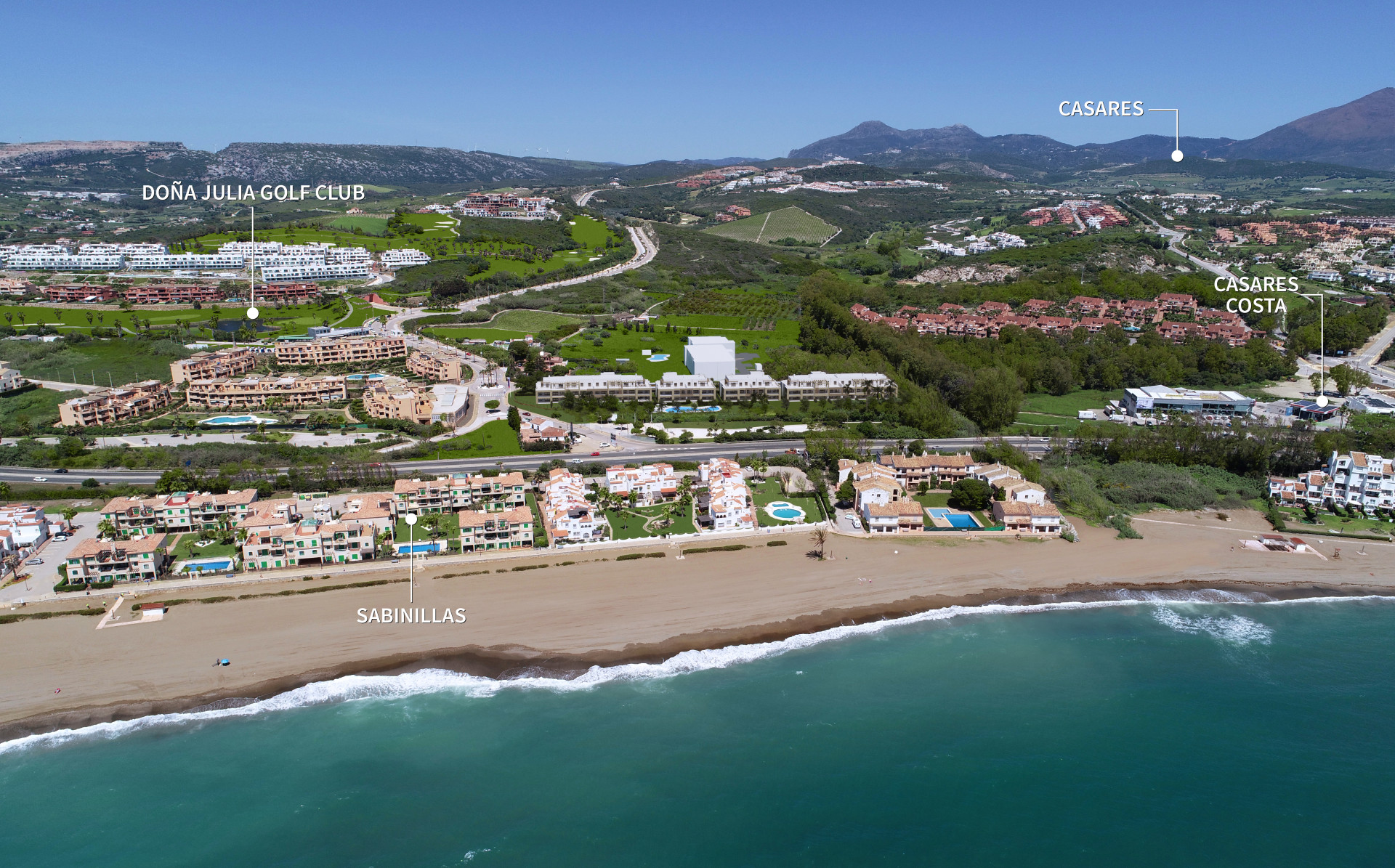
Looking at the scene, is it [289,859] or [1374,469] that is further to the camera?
[1374,469]

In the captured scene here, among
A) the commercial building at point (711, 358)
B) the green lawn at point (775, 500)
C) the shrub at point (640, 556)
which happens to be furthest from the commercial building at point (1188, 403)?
the shrub at point (640, 556)

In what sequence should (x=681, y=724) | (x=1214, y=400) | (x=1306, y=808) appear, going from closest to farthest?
(x=1306, y=808) < (x=681, y=724) < (x=1214, y=400)

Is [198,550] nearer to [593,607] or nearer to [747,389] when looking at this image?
[593,607]

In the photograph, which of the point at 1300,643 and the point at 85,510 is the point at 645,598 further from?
the point at 85,510

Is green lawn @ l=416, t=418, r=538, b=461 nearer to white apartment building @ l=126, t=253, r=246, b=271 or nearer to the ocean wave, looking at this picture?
the ocean wave

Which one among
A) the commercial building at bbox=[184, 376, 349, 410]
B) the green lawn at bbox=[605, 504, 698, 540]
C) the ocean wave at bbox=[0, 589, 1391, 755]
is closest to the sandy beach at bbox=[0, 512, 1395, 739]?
the ocean wave at bbox=[0, 589, 1391, 755]

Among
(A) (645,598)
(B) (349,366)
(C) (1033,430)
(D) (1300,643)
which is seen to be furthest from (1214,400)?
(B) (349,366)

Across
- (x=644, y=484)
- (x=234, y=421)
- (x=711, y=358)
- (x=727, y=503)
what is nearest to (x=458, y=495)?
(x=644, y=484)

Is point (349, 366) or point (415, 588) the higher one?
point (349, 366)
